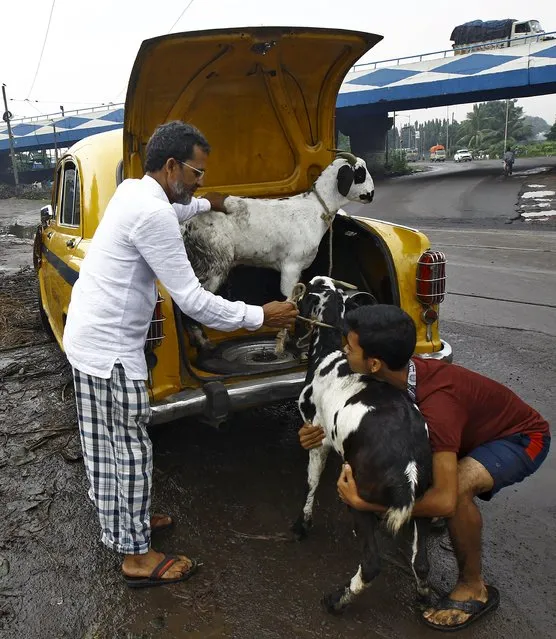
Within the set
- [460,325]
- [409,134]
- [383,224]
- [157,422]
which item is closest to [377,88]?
[460,325]

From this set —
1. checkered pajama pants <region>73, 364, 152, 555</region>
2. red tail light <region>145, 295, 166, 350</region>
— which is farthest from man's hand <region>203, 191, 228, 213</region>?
checkered pajama pants <region>73, 364, 152, 555</region>

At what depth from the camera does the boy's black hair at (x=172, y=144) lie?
2373mm

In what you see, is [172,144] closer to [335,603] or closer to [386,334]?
[386,334]

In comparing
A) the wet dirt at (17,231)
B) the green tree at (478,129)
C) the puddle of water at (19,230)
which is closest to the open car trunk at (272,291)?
the wet dirt at (17,231)

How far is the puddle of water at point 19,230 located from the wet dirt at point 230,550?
14384 mm

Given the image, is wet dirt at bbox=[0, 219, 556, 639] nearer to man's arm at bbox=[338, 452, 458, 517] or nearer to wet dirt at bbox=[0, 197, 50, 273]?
man's arm at bbox=[338, 452, 458, 517]

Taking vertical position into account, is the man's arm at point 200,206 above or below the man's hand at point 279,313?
above

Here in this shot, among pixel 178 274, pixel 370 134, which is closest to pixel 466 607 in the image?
pixel 178 274

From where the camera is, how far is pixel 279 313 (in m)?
2.65

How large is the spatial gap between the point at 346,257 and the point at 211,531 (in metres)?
2.36

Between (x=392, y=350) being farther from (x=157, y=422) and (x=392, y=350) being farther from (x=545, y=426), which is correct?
(x=157, y=422)

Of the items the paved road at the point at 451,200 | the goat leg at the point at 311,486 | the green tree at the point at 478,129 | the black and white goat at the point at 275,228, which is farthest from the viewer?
the green tree at the point at 478,129

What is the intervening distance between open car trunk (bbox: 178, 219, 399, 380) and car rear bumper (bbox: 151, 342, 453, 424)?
0.16 meters

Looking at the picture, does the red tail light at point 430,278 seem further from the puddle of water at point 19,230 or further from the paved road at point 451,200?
the puddle of water at point 19,230
